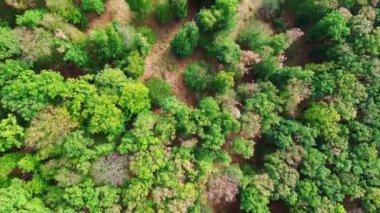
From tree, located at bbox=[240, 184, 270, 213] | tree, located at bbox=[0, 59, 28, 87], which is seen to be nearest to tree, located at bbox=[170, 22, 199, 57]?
tree, located at bbox=[0, 59, 28, 87]

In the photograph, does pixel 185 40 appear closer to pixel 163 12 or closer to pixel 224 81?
→ pixel 163 12

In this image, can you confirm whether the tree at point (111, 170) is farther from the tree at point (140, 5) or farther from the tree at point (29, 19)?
the tree at point (140, 5)

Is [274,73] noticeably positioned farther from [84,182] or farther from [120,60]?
[84,182]

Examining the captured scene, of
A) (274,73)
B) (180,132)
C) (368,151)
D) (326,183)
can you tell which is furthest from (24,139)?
(368,151)

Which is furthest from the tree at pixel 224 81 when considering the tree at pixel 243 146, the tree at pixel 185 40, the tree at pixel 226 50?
the tree at pixel 243 146

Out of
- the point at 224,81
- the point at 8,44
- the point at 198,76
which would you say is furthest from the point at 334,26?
the point at 8,44
